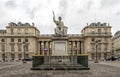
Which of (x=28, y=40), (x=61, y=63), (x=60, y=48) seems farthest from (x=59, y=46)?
(x=28, y=40)

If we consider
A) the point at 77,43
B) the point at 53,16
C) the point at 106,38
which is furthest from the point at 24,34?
the point at 53,16

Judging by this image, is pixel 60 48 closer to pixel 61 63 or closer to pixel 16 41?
pixel 61 63

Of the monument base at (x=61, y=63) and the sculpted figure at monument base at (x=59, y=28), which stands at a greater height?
the sculpted figure at monument base at (x=59, y=28)

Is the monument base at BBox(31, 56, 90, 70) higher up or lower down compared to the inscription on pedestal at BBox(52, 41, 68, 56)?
lower down

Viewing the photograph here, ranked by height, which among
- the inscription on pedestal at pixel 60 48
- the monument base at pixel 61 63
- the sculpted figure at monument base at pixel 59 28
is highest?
the sculpted figure at monument base at pixel 59 28

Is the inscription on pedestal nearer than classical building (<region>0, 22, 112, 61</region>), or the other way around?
the inscription on pedestal

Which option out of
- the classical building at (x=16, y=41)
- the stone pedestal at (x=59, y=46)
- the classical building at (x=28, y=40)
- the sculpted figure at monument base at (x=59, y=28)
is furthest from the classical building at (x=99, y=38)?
the stone pedestal at (x=59, y=46)

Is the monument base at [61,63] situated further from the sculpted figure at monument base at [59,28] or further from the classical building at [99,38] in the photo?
the classical building at [99,38]

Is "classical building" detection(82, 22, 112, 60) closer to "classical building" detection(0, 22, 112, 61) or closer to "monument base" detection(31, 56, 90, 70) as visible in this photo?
"classical building" detection(0, 22, 112, 61)

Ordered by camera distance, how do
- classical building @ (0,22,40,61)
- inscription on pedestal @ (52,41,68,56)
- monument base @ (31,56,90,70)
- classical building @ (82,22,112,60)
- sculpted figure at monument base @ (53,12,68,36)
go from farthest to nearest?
classical building @ (82,22,112,60) → classical building @ (0,22,40,61) → sculpted figure at monument base @ (53,12,68,36) → inscription on pedestal @ (52,41,68,56) → monument base @ (31,56,90,70)

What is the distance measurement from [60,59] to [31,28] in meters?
86.4

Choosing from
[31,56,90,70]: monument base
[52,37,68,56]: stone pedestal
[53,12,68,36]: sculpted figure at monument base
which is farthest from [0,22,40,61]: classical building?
[31,56,90,70]: monument base

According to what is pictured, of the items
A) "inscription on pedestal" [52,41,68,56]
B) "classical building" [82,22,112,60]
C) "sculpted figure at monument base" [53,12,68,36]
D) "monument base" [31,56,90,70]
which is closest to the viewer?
"monument base" [31,56,90,70]

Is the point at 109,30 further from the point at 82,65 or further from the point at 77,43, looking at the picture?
the point at 82,65
